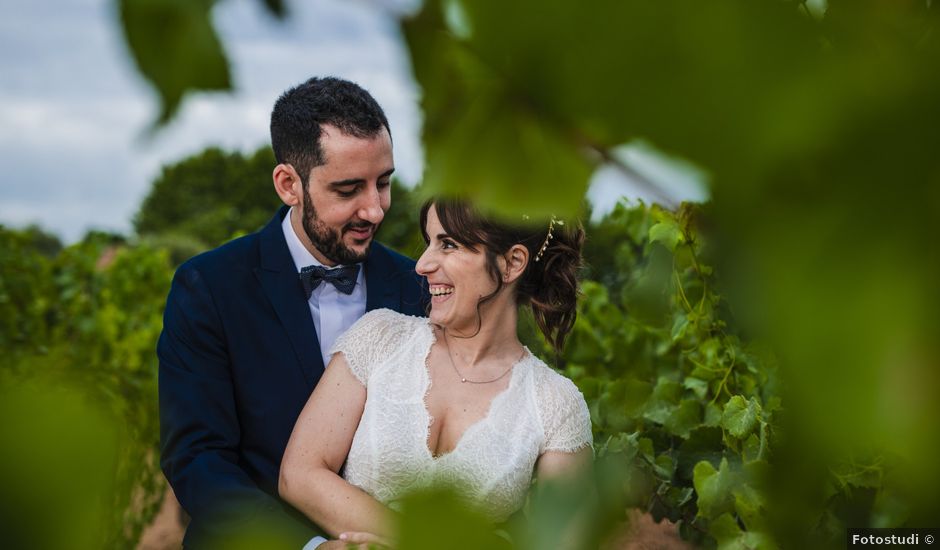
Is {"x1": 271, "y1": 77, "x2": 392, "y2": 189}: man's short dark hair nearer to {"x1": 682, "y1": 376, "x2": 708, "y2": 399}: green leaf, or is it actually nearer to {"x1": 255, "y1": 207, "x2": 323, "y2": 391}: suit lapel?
{"x1": 255, "y1": 207, "x2": 323, "y2": 391}: suit lapel

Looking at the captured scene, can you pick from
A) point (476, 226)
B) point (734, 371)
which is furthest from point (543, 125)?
point (734, 371)

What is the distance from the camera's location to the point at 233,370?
10.6ft

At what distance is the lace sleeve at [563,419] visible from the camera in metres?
2.98

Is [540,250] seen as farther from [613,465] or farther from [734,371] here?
[613,465]

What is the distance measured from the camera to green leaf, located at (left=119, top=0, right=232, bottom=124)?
1.55ft

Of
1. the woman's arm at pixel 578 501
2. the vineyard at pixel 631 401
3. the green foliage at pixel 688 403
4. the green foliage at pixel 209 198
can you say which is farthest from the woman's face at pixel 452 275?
the green foliage at pixel 209 198

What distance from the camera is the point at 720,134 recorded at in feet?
1.13

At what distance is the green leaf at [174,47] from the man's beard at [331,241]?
303 centimetres

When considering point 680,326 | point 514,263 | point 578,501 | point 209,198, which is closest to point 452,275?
point 514,263

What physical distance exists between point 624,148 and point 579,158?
45mm

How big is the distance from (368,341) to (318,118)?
0.96 metres

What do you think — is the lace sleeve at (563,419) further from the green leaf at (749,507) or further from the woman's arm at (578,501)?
the woman's arm at (578,501)

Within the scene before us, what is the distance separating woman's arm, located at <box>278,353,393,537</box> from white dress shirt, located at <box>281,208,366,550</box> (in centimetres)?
36

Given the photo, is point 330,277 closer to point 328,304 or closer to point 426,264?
point 328,304
